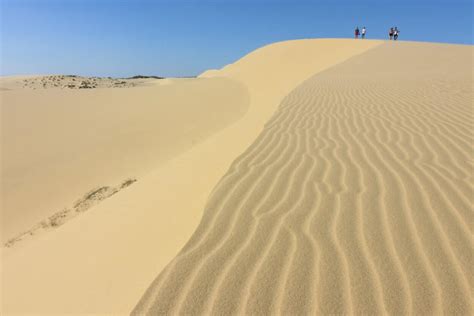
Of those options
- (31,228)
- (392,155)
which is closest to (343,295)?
(392,155)

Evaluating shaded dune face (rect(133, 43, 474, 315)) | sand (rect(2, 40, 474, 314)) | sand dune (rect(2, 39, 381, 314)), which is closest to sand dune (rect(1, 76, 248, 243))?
sand dune (rect(2, 39, 381, 314))

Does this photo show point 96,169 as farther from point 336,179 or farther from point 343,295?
point 343,295

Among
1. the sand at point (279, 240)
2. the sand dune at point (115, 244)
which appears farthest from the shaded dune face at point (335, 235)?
the sand dune at point (115, 244)

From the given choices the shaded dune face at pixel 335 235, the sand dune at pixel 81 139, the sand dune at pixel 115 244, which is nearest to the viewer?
the shaded dune face at pixel 335 235

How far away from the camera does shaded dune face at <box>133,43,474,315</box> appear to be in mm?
1923

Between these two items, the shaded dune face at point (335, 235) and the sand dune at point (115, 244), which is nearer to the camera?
the shaded dune face at point (335, 235)

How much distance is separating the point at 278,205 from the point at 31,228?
3.86 m

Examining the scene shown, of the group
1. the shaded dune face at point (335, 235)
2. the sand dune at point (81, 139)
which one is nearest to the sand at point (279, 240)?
the shaded dune face at point (335, 235)

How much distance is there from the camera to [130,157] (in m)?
→ 7.70

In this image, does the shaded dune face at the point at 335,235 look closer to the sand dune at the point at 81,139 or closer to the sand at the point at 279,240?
the sand at the point at 279,240

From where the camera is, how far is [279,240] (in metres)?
2.47

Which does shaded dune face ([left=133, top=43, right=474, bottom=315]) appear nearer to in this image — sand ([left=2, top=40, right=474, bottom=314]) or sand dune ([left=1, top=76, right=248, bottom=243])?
sand ([left=2, top=40, right=474, bottom=314])

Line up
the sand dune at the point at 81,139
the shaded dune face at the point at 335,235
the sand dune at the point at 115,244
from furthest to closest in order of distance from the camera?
1. the sand dune at the point at 81,139
2. the sand dune at the point at 115,244
3. the shaded dune face at the point at 335,235

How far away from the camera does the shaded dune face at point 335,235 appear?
6.31ft
